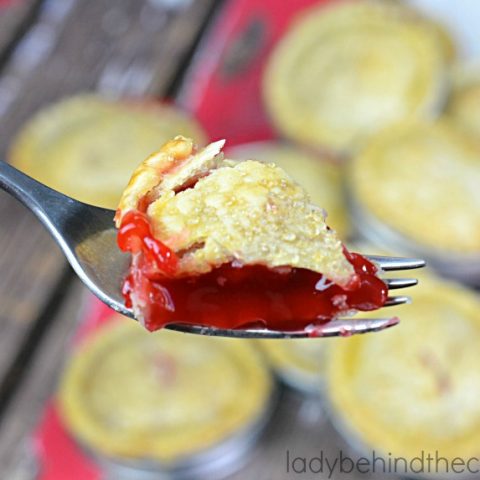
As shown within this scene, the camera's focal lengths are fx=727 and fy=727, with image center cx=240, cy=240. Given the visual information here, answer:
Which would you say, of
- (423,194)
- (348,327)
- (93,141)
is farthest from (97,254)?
(93,141)

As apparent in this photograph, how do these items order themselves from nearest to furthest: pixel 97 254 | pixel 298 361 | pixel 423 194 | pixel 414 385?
pixel 97 254 → pixel 414 385 → pixel 298 361 → pixel 423 194

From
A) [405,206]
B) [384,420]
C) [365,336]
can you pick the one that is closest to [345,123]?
[405,206]

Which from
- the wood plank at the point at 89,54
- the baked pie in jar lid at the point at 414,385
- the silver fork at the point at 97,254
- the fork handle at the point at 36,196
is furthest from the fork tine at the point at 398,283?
the wood plank at the point at 89,54

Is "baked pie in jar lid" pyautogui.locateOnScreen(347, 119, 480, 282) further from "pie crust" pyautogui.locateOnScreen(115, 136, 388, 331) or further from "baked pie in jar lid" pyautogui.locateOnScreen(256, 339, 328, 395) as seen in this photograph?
"pie crust" pyautogui.locateOnScreen(115, 136, 388, 331)

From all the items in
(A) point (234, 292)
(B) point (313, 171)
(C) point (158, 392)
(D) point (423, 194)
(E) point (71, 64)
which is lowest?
(C) point (158, 392)

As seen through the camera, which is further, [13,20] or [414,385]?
[13,20]

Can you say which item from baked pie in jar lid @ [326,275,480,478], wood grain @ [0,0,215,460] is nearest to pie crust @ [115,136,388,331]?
baked pie in jar lid @ [326,275,480,478]

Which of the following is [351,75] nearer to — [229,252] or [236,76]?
[236,76]
